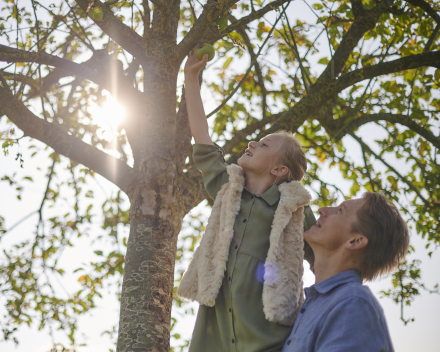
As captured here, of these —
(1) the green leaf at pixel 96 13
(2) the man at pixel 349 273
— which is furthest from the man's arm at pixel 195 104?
(2) the man at pixel 349 273

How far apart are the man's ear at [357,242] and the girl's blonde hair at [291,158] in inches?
21.2

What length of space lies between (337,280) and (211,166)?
0.95m

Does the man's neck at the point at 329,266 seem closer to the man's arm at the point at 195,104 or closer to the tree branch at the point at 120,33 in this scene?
the man's arm at the point at 195,104

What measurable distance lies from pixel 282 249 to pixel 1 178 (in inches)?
151

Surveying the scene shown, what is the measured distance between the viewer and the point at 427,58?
3.18 m

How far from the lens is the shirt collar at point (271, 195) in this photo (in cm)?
211

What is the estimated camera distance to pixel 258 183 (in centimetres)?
226

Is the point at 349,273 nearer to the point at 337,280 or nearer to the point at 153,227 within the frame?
the point at 337,280

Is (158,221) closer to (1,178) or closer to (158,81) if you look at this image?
(158,81)

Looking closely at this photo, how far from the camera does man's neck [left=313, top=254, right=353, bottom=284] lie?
1.84 meters

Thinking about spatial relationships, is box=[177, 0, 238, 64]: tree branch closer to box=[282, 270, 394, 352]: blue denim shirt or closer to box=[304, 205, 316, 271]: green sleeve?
box=[304, 205, 316, 271]: green sleeve

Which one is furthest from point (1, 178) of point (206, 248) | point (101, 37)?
point (206, 248)

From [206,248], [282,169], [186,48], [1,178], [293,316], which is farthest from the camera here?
[1,178]

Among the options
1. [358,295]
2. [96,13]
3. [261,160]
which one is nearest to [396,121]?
[261,160]
